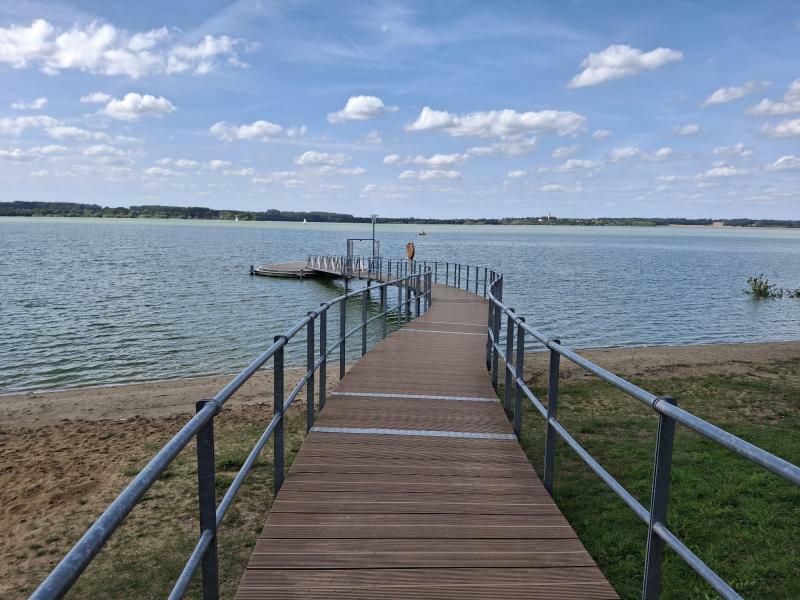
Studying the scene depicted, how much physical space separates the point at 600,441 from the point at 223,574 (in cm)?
477

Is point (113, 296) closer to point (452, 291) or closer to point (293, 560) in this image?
point (452, 291)

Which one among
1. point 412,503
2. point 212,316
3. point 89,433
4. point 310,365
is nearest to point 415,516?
point 412,503

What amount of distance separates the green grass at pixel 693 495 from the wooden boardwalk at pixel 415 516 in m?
0.85

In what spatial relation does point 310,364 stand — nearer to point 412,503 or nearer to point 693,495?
point 412,503

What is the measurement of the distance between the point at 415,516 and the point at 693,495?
9.74 ft

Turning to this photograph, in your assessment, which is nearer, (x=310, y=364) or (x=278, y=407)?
(x=278, y=407)

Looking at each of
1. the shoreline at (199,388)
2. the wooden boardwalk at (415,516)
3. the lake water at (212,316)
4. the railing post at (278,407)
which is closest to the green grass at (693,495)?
the wooden boardwalk at (415,516)

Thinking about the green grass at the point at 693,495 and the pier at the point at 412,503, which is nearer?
the pier at the point at 412,503

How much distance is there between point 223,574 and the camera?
14.2ft

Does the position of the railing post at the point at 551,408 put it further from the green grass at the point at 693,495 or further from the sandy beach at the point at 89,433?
the sandy beach at the point at 89,433

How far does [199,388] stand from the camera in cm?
1198

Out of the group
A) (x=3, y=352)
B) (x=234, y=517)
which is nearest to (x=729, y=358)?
(x=234, y=517)

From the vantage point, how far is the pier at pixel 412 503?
222cm

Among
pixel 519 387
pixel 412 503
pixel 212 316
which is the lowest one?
pixel 212 316
